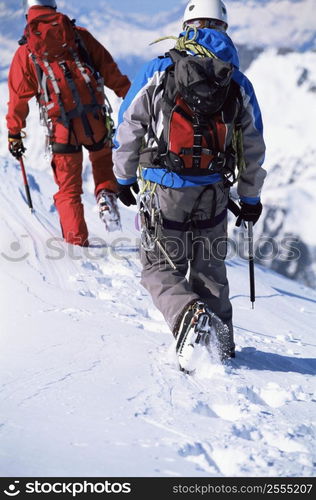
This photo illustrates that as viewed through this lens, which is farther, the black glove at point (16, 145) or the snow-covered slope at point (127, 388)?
the black glove at point (16, 145)

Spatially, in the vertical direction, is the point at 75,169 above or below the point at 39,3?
below

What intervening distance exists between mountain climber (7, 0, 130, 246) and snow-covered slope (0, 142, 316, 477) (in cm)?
106

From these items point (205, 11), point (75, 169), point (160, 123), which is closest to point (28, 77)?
point (75, 169)

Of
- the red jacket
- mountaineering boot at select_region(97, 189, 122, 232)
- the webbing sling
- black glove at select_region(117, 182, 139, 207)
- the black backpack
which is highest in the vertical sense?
the red jacket

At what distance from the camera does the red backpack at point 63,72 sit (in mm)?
5824

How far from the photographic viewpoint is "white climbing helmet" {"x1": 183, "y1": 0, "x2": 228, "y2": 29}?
12.3 ft

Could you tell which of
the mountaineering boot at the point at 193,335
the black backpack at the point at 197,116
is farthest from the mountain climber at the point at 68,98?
the mountaineering boot at the point at 193,335

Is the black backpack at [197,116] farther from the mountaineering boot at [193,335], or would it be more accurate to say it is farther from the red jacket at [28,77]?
the red jacket at [28,77]

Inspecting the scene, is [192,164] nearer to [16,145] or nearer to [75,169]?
[75,169]

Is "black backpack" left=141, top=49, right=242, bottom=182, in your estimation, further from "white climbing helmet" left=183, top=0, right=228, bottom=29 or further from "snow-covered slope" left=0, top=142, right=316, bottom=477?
"snow-covered slope" left=0, top=142, right=316, bottom=477

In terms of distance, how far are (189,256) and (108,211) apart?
2923 mm

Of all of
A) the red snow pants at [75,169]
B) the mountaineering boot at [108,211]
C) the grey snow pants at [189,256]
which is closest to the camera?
the grey snow pants at [189,256]

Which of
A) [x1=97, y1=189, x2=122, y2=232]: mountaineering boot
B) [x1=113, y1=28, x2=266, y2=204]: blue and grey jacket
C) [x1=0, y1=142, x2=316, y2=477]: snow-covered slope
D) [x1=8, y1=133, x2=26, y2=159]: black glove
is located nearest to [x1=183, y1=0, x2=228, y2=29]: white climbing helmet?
[x1=113, y1=28, x2=266, y2=204]: blue and grey jacket

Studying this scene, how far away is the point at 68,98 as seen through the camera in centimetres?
611
